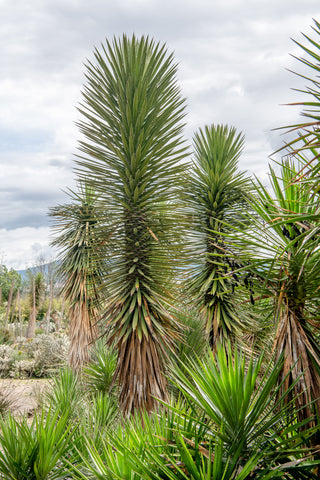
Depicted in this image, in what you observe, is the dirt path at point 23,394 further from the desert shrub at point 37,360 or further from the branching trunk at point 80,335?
the branching trunk at point 80,335

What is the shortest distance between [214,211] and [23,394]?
10.6m

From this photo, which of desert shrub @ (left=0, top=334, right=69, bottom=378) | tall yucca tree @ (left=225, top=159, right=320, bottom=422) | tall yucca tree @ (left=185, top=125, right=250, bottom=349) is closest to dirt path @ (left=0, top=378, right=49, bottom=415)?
desert shrub @ (left=0, top=334, right=69, bottom=378)

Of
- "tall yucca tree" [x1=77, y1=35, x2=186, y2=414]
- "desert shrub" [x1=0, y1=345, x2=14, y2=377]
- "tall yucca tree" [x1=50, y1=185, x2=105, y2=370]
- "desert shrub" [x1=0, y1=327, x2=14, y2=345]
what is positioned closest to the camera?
"tall yucca tree" [x1=77, y1=35, x2=186, y2=414]

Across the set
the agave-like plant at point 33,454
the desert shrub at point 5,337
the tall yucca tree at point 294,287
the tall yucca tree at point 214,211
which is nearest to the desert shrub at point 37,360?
the desert shrub at point 5,337

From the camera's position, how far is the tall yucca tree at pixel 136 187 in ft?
17.4

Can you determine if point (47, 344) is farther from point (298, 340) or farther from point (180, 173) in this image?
point (298, 340)

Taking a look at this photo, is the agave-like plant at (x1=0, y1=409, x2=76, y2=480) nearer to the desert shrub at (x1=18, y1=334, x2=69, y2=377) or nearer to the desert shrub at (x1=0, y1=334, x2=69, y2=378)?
the desert shrub at (x1=0, y1=334, x2=69, y2=378)

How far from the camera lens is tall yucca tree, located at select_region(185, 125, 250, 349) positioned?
7.16 metres

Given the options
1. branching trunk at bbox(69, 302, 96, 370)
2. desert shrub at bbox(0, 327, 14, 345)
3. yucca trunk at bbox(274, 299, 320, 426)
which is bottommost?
desert shrub at bbox(0, 327, 14, 345)

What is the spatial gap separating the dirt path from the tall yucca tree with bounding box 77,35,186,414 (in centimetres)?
538

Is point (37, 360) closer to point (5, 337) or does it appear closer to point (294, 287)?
point (5, 337)

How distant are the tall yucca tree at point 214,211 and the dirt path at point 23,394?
5.04m

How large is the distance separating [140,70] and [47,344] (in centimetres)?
1516

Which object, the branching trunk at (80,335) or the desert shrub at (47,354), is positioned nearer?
the branching trunk at (80,335)
